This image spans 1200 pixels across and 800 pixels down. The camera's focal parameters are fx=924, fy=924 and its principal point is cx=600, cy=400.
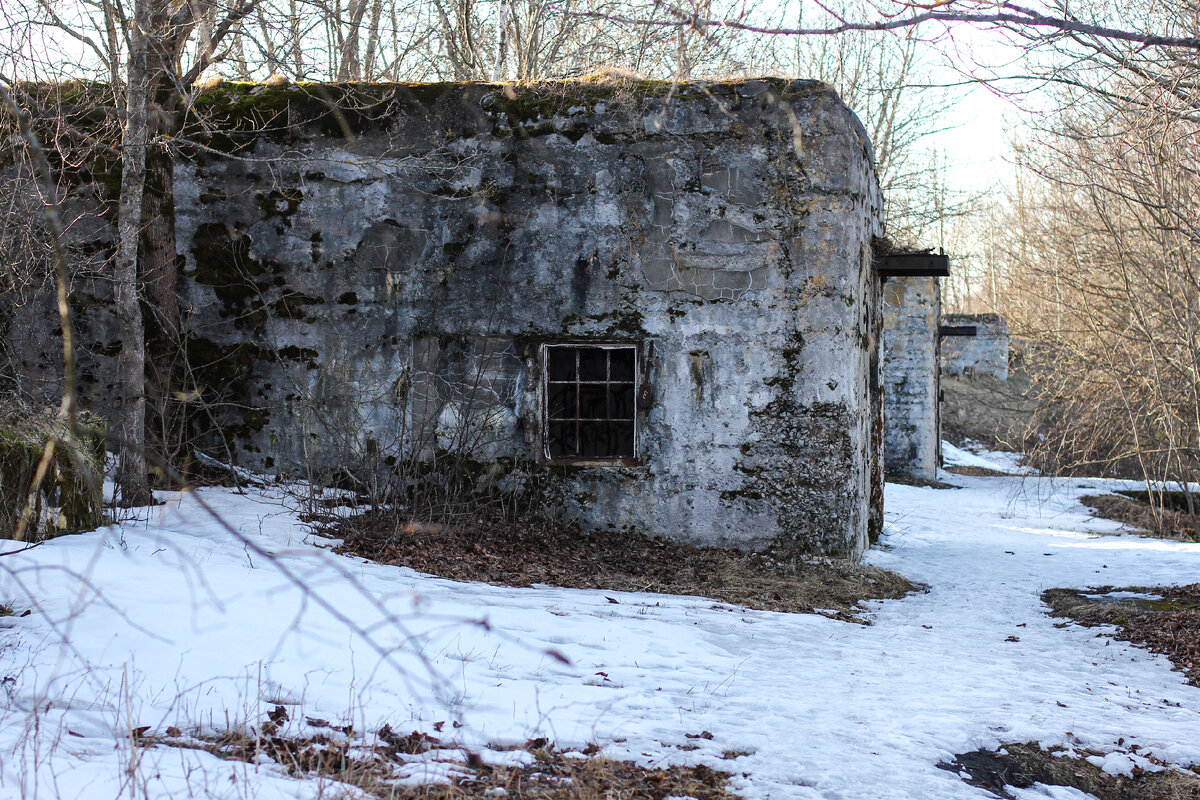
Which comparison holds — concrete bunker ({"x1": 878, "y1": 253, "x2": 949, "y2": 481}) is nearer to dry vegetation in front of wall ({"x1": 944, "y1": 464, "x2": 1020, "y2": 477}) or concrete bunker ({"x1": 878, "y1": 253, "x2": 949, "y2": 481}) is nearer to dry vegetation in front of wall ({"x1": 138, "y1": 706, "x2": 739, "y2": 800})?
dry vegetation in front of wall ({"x1": 944, "y1": 464, "x2": 1020, "y2": 477})

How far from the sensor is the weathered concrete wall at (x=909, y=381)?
1463 centimetres

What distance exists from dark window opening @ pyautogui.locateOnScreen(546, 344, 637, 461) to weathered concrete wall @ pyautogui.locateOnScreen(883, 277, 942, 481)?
26.5 ft

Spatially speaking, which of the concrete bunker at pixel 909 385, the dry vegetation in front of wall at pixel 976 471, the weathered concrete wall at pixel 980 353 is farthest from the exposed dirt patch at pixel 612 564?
the weathered concrete wall at pixel 980 353

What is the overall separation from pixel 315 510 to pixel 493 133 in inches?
126

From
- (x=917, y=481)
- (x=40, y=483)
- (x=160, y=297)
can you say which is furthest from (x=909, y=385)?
(x=40, y=483)

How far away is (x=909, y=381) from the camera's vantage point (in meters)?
14.6

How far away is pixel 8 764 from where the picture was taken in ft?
8.26

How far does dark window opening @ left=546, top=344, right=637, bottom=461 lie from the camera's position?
7.19 metres

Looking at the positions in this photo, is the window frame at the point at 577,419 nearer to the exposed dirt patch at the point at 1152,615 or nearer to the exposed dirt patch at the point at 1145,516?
the exposed dirt patch at the point at 1152,615

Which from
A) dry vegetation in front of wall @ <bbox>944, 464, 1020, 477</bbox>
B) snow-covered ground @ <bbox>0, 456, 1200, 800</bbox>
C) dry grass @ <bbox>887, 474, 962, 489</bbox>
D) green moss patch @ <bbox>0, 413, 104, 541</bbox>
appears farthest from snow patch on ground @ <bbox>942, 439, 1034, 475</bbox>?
green moss patch @ <bbox>0, 413, 104, 541</bbox>

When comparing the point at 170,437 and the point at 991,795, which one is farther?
the point at 170,437

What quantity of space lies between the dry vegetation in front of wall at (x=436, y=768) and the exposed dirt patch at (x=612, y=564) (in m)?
2.64

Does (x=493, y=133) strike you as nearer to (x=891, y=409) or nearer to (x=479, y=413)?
(x=479, y=413)

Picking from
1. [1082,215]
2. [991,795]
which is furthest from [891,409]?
[991,795]
